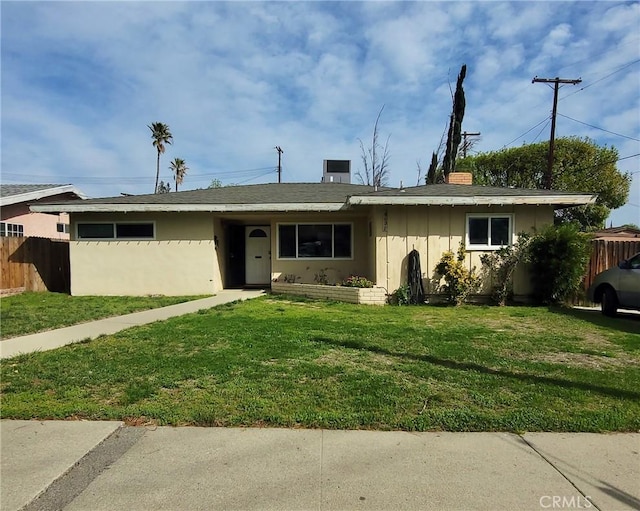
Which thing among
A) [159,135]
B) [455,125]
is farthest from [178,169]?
[455,125]

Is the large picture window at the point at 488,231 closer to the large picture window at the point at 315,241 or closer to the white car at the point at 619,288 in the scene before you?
the white car at the point at 619,288

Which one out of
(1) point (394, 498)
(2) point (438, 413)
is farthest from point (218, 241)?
(1) point (394, 498)

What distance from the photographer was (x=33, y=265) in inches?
551

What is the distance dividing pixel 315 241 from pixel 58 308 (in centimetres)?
739

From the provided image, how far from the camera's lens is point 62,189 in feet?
60.7

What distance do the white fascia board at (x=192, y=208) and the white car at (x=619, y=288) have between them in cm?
682

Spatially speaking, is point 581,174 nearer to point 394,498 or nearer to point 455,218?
point 455,218

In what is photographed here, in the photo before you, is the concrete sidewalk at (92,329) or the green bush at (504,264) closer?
the concrete sidewalk at (92,329)

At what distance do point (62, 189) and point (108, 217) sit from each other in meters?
7.01

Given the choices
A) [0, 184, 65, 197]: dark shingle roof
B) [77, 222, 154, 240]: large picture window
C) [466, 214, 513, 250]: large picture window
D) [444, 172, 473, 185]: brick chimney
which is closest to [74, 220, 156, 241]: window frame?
[77, 222, 154, 240]: large picture window

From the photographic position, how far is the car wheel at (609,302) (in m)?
9.51

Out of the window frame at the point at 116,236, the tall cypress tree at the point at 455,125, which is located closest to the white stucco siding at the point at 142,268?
the window frame at the point at 116,236

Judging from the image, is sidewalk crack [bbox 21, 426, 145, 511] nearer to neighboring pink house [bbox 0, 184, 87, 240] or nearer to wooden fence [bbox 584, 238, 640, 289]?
wooden fence [bbox 584, 238, 640, 289]

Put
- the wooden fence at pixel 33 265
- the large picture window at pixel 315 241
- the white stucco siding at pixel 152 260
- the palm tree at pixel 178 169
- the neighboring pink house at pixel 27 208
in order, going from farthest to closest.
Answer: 1. the palm tree at pixel 178 169
2. the neighboring pink house at pixel 27 208
3. the large picture window at pixel 315 241
4. the white stucco siding at pixel 152 260
5. the wooden fence at pixel 33 265
